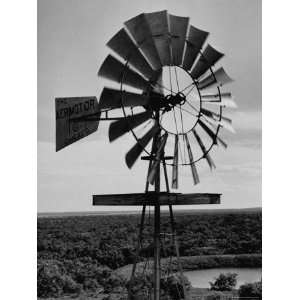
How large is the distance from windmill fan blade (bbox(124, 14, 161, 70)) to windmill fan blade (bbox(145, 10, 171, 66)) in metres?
0.03

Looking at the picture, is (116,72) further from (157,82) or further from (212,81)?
(212,81)

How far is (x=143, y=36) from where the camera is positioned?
4.83 m

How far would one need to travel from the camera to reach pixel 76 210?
24.2 ft

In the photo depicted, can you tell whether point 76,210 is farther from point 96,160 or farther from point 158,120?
point 158,120

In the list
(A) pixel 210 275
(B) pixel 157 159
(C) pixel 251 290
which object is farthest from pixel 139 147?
(A) pixel 210 275

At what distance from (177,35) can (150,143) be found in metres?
1.77

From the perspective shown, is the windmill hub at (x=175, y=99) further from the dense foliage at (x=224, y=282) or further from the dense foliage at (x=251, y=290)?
the dense foliage at (x=224, y=282)

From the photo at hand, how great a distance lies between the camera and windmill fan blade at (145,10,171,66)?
4.74 metres

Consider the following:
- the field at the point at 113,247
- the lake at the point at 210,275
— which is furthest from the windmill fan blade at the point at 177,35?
the lake at the point at 210,275

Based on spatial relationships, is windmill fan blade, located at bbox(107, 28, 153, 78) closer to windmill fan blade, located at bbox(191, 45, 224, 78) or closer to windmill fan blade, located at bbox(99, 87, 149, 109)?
windmill fan blade, located at bbox(99, 87, 149, 109)

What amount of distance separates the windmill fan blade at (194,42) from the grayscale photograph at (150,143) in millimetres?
11

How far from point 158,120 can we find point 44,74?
2255 millimetres

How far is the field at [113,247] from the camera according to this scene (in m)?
7.98

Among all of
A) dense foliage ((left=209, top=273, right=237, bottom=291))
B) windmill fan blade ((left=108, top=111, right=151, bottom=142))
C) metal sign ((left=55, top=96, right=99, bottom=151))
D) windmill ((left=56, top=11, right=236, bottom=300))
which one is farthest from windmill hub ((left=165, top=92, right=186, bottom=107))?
dense foliage ((left=209, top=273, right=237, bottom=291))
